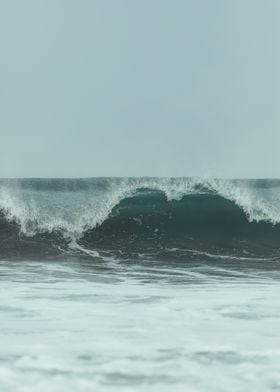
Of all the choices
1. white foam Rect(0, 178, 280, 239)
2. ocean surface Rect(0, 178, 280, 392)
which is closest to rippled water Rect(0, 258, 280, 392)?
ocean surface Rect(0, 178, 280, 392)

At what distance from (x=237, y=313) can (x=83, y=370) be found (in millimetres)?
2551

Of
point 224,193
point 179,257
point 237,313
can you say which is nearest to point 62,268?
point 179,257

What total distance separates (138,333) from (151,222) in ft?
38.7

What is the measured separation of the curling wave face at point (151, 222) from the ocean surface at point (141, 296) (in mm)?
52

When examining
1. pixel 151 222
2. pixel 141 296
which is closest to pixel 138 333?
pixel 141 296

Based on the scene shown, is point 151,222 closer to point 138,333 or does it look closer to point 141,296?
point 141,296

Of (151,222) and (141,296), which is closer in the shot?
(141,296)

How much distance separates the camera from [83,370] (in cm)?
448

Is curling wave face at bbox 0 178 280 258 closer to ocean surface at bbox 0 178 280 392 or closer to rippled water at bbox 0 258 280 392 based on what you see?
ocean surface at bbox 0 178 280 392

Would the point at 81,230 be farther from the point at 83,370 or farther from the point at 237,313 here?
the point at 83,370

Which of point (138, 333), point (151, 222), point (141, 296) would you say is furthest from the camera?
point (151, 222)

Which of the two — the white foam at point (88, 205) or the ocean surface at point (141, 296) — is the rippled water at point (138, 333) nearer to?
the ocean surface at point (141, 296)

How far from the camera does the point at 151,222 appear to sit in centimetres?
1747

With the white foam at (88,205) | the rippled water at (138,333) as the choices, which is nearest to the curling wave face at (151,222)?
the white foam at (88,205)
